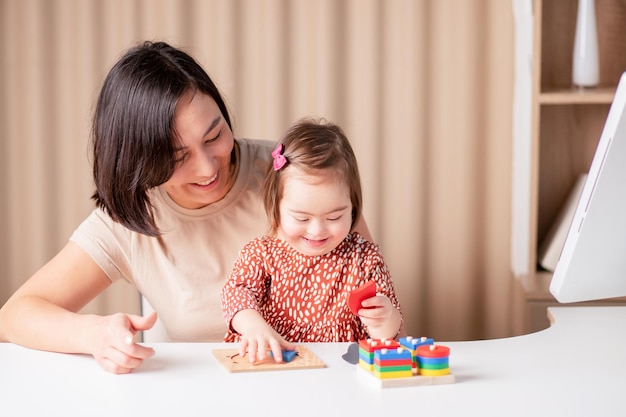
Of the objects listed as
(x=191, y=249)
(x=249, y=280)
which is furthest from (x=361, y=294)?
(x=191, y=249)

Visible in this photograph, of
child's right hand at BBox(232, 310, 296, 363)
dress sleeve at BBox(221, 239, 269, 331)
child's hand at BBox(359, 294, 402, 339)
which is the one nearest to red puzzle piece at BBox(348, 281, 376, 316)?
child's hand at BBox(359, 294, 402, 339)

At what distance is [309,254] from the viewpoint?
1.59 meters

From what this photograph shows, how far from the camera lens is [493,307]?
9.11ft

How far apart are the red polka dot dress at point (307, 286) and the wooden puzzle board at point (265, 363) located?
218 mm

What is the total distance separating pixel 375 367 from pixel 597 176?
1.34ft

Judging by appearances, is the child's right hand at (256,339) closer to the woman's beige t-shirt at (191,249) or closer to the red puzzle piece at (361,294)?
the red puzzle piece at (361,294)

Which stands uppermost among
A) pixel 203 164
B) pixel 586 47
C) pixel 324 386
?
pixel 586 47

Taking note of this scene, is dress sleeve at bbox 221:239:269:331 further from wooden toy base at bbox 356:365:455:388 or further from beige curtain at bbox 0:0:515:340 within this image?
beige curtain at bbox 0:0:515:340

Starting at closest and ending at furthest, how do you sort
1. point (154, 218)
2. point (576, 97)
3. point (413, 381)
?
point (413, 381)
point (154, 218)
point (576, 97)

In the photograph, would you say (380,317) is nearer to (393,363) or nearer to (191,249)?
(393,363)

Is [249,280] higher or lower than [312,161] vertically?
lower

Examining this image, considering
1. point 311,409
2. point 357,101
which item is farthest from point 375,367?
point 357,101

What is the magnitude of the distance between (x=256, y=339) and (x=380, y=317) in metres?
0.22

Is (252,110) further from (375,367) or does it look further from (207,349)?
(375,367)
